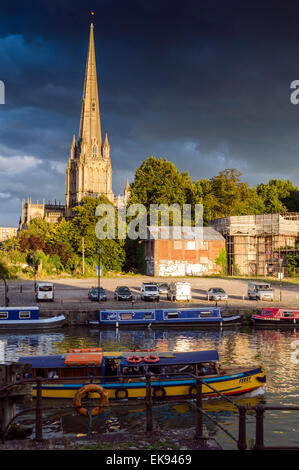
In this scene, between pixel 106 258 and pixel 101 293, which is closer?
pixel 101 293

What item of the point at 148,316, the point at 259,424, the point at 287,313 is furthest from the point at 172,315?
the point at 259,424

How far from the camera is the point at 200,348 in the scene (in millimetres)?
33688

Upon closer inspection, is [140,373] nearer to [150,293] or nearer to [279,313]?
[279,313]

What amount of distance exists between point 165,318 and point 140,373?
73.3 feet

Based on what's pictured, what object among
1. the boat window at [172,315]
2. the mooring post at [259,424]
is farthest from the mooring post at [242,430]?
the boat window at [172,315]

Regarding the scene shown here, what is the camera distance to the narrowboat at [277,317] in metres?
42.1

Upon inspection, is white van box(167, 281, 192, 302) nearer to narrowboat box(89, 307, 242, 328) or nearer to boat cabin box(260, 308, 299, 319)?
narrowboat box(89, 307, 242, 328)

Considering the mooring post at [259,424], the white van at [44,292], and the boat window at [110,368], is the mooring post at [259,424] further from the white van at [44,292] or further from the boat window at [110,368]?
the white van at [44,292]

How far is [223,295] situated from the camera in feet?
165

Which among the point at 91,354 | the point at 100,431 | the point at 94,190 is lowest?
the point at 100,431

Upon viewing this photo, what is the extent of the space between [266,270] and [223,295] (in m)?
42.2

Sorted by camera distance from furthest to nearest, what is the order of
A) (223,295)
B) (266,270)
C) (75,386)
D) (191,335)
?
(266,270), (223,295), (191,335), (75,386)
